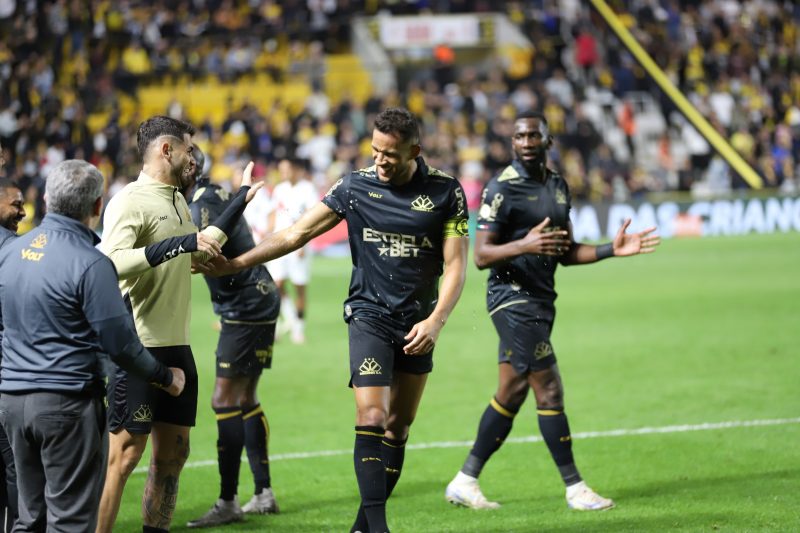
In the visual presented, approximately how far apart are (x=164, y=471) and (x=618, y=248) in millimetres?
3357

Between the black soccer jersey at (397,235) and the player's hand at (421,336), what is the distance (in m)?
0.23

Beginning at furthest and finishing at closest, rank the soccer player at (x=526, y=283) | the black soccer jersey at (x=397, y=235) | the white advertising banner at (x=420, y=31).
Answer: the white advertising banner at (x=420, y=31)
the soccer player at (x=526, y=283)
the black soccer jersey at (x=397, y=235)

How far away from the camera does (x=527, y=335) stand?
7.82 meters

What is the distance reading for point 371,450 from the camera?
20.6ft

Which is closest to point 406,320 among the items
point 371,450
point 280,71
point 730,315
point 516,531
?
point 371,450

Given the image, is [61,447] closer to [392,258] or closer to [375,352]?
[375,352]

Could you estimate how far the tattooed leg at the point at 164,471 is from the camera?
638cm

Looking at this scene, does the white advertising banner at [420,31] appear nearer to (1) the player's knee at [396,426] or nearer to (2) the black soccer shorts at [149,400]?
(1) the player's knee at [396,426]

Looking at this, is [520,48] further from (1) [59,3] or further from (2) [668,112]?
(1) [59,3]

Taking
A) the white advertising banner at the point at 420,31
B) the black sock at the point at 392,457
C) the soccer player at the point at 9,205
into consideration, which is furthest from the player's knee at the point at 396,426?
the white advertising banner at the point at 420,31

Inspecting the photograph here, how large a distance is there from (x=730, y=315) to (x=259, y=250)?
1211 centimetres

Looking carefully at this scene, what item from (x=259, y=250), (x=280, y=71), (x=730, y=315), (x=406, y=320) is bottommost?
(x=730, y=315)

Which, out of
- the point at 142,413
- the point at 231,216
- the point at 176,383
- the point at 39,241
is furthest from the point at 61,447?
the point at 231,216

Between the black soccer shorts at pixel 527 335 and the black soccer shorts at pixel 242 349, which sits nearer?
the black soccer shorts at pixel 527 335
